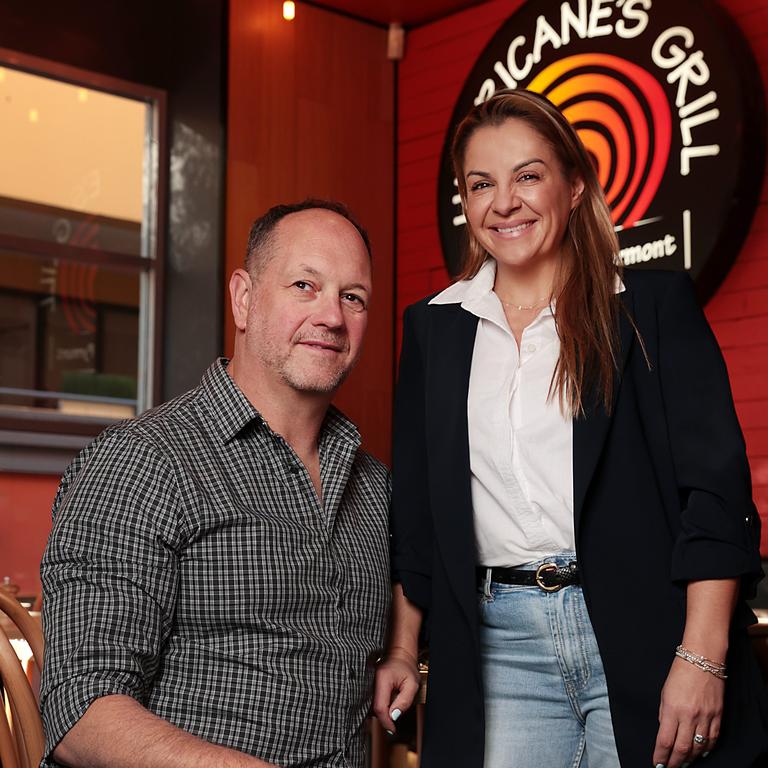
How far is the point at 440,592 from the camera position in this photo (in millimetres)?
1609

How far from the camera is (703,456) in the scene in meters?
1.46

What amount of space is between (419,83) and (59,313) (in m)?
1.83

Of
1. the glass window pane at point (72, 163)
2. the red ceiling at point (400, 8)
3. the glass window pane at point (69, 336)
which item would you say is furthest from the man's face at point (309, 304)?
the red ceiling at point (400, 8)

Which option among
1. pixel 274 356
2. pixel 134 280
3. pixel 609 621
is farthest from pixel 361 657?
pixel 134 280

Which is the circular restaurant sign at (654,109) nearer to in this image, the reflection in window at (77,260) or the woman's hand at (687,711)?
the reflection in window at (77,260)

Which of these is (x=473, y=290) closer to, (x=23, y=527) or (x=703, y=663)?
(x=703, y=663)

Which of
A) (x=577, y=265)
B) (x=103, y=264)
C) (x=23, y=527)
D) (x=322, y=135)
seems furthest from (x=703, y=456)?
(x=322, y=135)

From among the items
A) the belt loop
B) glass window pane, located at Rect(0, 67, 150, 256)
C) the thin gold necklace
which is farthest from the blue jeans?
glass window pane, located at Rect(0, 67, 150, 256)

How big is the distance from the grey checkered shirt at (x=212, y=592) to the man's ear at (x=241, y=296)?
167 mm

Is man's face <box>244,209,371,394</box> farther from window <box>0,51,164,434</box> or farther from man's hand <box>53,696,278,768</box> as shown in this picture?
window <box>0,51,164,434</box>

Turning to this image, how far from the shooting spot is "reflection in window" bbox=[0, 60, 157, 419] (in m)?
4.64

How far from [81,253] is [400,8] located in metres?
1.72

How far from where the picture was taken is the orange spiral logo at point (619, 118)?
13.4 ft

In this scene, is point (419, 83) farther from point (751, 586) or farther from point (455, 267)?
point (751, 586)
